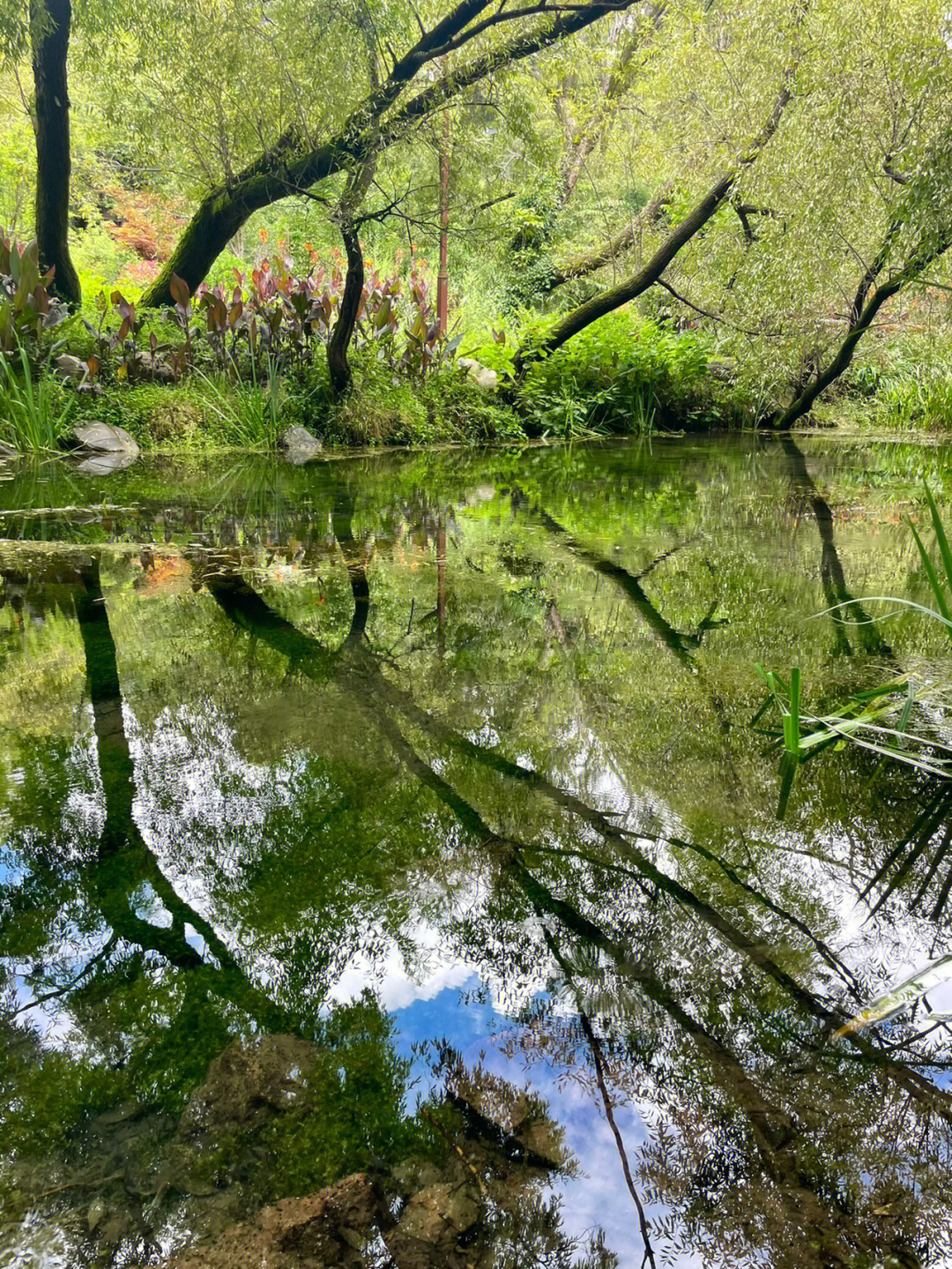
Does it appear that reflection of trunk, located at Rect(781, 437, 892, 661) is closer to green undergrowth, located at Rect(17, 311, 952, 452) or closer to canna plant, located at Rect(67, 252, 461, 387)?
green undergrowth, located at Rect(17, 311, 952, 452)

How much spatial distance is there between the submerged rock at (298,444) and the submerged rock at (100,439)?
124 centimetres

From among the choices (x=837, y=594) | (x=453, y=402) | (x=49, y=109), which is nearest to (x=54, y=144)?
(x=49, y=109)

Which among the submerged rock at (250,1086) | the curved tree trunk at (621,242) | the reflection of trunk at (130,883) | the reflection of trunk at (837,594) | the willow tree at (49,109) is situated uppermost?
the curved tree trunk at (621,242)

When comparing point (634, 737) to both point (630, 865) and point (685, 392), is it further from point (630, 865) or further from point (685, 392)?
point (685, 392)

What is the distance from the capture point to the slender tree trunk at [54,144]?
6.89 meters

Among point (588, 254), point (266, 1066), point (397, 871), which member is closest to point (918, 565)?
point (397, 871)

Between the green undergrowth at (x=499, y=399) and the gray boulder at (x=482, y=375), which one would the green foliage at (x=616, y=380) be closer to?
the green undergrowth at (x=499, y=399)

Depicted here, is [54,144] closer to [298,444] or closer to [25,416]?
[25,416]

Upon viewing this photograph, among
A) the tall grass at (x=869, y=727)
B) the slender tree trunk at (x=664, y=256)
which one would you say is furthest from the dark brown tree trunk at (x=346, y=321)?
the tall grass at (x=869, y=727)

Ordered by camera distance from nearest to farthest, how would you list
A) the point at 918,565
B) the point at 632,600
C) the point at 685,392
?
1. the point at 632,600
2. the point at 918,565
3. the point at 685,392

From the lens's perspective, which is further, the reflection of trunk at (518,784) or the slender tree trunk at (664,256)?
the slender tree trunk at (664,256)

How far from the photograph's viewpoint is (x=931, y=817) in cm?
158

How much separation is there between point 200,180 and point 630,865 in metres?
8.42

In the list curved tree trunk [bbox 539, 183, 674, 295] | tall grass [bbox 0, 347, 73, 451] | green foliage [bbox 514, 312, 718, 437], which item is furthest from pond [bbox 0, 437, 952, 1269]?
curved tree trunk [bbox 539, 183, 674, 295]
